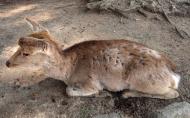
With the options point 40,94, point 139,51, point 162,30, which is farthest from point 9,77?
point 162,30

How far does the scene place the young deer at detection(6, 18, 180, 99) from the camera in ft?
17.9

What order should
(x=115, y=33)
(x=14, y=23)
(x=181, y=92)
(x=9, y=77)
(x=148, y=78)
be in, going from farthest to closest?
(x=14, y=23) → (x=115, y=33) → (x=9, y=77) → (x=181, y=92) → (x=148, y=78)

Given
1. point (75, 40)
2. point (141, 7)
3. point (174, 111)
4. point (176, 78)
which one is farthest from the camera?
point (141, 7)

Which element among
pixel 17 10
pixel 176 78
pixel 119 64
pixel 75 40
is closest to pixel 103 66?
pixel 119 64

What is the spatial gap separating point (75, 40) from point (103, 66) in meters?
1.95

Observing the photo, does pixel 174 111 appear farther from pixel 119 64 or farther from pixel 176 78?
pixel 119 64

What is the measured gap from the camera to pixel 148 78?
17.9 feet

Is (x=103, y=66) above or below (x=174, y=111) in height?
above

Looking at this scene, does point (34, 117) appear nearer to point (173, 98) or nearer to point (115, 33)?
point (173, 98)

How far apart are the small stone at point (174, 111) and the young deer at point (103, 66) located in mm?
233

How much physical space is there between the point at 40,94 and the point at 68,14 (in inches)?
120

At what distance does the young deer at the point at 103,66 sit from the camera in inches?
215

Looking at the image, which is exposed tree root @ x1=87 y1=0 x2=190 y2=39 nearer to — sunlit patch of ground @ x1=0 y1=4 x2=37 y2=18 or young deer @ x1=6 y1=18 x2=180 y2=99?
sunlit patch of ground @ x1=0 y1=4 x2=37 y2=18

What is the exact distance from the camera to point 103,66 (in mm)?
5590
